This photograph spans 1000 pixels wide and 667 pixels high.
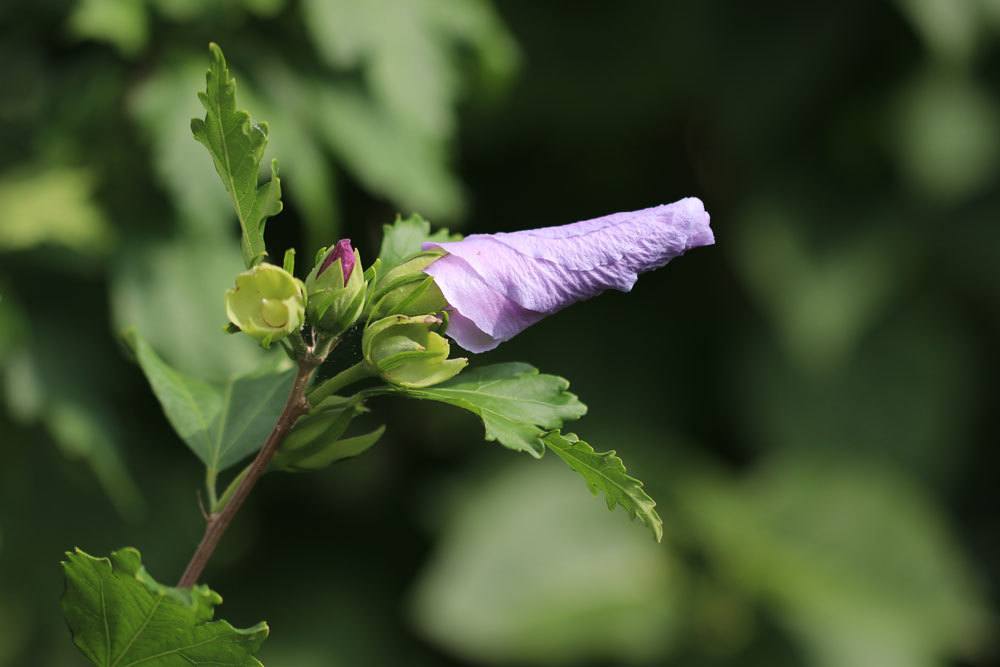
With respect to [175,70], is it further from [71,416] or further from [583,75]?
[583,75]

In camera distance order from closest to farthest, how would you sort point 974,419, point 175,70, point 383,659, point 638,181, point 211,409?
point 211,409 < point 175,70 < point 383,659 < point 638,181 < point 974,419

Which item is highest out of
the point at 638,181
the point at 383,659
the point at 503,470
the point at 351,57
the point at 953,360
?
the point at 351,57

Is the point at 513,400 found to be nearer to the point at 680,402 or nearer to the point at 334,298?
the point at 334,298

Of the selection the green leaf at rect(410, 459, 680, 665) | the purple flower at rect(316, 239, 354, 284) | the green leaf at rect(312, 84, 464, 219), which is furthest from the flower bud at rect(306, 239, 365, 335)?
the green leaf at rect(410, 459, 680, 665)

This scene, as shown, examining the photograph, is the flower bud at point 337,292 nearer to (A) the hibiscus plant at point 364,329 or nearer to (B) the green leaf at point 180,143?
(A) the hibiscus plant at point 364,329

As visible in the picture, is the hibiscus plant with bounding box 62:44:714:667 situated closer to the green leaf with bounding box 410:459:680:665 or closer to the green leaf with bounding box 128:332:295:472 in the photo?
the green leaf with bounding box 128:332:295:472

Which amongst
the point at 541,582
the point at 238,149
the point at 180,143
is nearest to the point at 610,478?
the point at 238,149

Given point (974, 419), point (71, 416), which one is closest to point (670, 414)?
point (974, 419)

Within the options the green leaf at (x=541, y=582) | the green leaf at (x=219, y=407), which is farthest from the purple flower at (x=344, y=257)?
the green leaf at (x=541, y=582)
